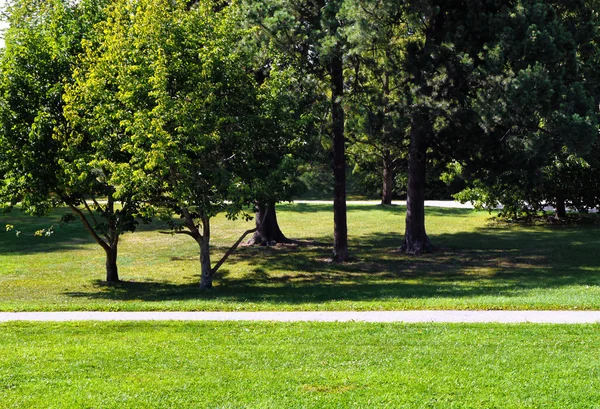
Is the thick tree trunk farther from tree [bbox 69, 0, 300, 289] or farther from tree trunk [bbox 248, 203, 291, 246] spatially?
tree trunk [bbox 248, 203, 291, 246]

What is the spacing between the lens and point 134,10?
636 inches

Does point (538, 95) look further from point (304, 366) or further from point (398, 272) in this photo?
point (304, 366)

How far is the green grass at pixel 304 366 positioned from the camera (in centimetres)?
680

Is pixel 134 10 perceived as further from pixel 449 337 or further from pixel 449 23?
pixel 449 337

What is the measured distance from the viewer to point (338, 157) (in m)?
20.5

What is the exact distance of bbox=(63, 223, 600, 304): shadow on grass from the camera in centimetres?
1454

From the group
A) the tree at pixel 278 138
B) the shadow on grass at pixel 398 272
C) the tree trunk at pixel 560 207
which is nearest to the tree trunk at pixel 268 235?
the shadow on grass at pixel 398 272

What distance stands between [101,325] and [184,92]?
618cm

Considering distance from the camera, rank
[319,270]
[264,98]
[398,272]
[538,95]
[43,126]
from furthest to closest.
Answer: [319,270] < [398,272] < [538,95] < [264,98] < [43,126]

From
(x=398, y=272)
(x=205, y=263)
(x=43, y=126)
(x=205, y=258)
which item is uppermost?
(x=43, y=126)

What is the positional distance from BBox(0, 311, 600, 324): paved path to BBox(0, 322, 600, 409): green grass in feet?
2.05

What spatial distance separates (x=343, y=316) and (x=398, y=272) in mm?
8141

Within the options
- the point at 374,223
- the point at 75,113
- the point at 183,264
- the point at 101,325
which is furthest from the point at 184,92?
the point at 374,223

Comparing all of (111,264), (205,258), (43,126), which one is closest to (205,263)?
(205,258)
